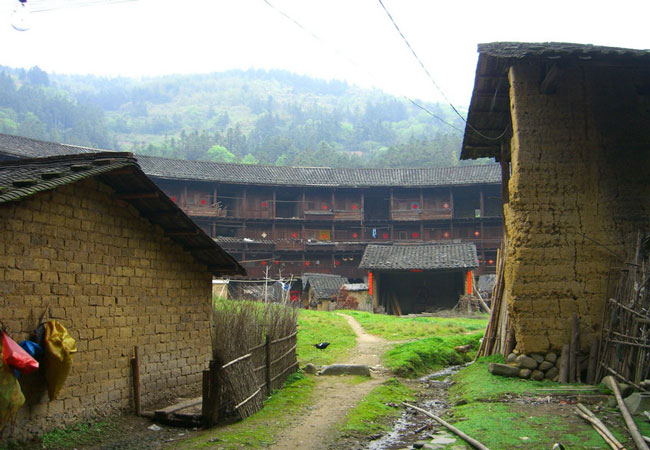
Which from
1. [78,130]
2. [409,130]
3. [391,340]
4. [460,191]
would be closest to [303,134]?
[409,130]

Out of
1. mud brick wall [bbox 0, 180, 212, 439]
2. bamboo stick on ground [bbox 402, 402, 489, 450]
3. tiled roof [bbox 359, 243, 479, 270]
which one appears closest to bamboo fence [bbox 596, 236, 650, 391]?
bamboo stick on ground [bbox 402, 402, 489, 450]

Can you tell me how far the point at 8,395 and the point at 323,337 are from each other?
1269 centimetres

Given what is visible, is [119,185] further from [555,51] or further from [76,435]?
[555,51]

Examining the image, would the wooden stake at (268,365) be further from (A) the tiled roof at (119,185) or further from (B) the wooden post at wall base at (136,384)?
(B) the wooden post at wall base at (136,384)

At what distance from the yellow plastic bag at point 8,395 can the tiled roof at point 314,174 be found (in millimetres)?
28580

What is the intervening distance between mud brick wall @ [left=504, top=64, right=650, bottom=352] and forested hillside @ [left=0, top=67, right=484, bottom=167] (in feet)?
162

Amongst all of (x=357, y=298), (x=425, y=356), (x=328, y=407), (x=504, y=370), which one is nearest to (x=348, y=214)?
(x=357, y=298)

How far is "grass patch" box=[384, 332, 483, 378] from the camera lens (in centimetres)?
1299

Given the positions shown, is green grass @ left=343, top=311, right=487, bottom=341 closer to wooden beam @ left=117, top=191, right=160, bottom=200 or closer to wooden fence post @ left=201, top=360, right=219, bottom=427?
wooden fence post @ left=201, top=360, right=219, bottom=427

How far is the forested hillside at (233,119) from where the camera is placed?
70625 mm

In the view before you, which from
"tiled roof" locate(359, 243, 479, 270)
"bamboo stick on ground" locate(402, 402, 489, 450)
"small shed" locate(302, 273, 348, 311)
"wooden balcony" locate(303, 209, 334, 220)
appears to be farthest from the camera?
"wooden balcony" locate(303, 209, 334, 220)

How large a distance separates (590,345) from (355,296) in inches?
780

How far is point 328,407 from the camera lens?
9.25m

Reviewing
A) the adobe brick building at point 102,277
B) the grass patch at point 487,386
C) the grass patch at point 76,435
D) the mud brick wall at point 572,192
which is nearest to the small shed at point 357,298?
the grass patch at point 487,386
